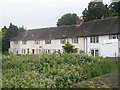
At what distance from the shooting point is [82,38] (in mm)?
27922

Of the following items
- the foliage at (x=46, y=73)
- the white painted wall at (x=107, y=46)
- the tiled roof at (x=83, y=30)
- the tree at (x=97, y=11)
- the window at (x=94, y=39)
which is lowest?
the foliage at (x=46, y=73)

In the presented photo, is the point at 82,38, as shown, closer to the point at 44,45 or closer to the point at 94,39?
the point at 94,39

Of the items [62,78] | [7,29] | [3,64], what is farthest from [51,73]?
[7,29]

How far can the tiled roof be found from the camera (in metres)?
25.7

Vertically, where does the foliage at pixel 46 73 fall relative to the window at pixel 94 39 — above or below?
below

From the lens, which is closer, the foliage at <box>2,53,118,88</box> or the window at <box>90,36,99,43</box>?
the foliage at <box>2,53,118,88</box>

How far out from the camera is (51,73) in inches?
225

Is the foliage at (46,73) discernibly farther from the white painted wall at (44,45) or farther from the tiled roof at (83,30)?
the white painted wall at (44,45)

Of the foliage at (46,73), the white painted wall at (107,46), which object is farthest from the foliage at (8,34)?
the foliage at (46,73)

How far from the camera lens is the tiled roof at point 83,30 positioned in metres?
25.7

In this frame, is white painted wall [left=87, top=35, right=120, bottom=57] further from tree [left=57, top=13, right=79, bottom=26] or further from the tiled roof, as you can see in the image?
tree [left=57, top=13, right=79, bottom=26]

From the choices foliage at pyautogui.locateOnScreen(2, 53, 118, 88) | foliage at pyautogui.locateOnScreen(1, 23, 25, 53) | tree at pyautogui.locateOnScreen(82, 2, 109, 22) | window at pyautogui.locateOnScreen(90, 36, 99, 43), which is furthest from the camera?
foliage at pyautogui.locateOnScreen(1, 23, 25, 53)

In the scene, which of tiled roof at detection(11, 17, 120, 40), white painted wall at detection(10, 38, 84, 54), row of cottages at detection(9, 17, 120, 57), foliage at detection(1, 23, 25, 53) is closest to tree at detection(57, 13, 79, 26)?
foliage at detection(1, 23, 25, 53)

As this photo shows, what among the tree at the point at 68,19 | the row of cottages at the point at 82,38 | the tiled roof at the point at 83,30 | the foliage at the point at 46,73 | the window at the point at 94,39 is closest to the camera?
the foliage at the point at 46,73
